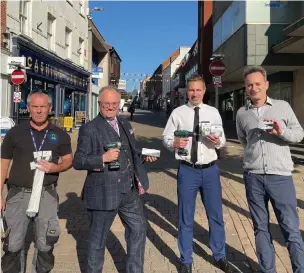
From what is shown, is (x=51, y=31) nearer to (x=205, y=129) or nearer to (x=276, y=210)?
(x=205, y=129)

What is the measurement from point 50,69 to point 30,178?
17.9 meters

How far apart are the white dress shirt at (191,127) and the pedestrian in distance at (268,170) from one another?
0.43 metres

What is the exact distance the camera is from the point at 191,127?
12.6 ft

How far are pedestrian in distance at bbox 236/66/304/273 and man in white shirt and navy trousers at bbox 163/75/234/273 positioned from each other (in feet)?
1.43

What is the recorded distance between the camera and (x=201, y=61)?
35344 millimetres

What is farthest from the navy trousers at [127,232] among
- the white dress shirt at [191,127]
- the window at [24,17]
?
the window at [24,17]

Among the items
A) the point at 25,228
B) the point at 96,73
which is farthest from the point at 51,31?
the point at 25,228

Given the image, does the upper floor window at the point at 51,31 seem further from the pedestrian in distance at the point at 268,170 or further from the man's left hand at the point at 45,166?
the pedestrian in distance at the point at 268,170

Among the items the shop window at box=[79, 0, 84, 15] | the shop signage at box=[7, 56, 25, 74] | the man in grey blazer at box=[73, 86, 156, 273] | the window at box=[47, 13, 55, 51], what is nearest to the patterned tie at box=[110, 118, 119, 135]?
the man in grey blazer at box=[73, 86, 156, 273]

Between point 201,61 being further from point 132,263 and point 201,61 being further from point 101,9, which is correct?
point 132,263

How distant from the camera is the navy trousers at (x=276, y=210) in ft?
10.8

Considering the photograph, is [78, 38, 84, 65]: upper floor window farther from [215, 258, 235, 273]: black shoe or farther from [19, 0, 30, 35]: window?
[215, 258, 235, 273]: black shoe

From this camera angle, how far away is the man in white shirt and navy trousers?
150 inches

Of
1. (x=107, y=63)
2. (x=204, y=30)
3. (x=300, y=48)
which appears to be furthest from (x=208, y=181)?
(x=107, y=63)
